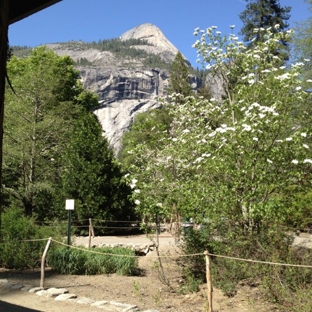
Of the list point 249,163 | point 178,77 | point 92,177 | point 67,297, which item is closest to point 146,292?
point 67,297

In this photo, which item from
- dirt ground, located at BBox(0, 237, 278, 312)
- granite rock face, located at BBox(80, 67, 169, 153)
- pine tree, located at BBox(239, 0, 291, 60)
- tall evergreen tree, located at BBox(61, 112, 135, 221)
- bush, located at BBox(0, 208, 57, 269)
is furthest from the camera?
granite rock face, located at BBox(80, 67, 169, 153)

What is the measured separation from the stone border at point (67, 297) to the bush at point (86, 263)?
1.24 meters

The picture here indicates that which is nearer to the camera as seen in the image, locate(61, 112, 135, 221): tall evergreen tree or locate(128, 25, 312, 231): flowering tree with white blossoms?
locate(128, 25, 312, 231): flowering tree with white blossoms

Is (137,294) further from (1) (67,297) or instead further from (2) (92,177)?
(2) (92,177)

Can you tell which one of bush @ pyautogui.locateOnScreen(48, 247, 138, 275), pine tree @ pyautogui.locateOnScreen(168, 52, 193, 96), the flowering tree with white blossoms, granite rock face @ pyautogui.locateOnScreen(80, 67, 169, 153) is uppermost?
granite rock face @ pyautogui.locateOnScreen(80, 67, 169, 153)

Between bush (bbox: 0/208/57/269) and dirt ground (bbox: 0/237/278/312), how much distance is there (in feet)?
1.11

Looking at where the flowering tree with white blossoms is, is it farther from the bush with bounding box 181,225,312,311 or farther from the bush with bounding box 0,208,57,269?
the bush with bounding box 0,208,57,269

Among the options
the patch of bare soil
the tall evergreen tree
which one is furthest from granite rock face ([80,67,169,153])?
the patch of bare soil

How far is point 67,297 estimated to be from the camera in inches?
279

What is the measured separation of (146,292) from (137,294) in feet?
1.26

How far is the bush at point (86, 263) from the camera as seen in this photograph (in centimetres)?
930

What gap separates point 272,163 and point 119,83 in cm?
14125

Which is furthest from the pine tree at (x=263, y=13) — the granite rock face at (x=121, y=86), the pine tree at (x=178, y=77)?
the granite rock face at (x=121, y=86)

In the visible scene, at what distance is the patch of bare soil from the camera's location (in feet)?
21.9
